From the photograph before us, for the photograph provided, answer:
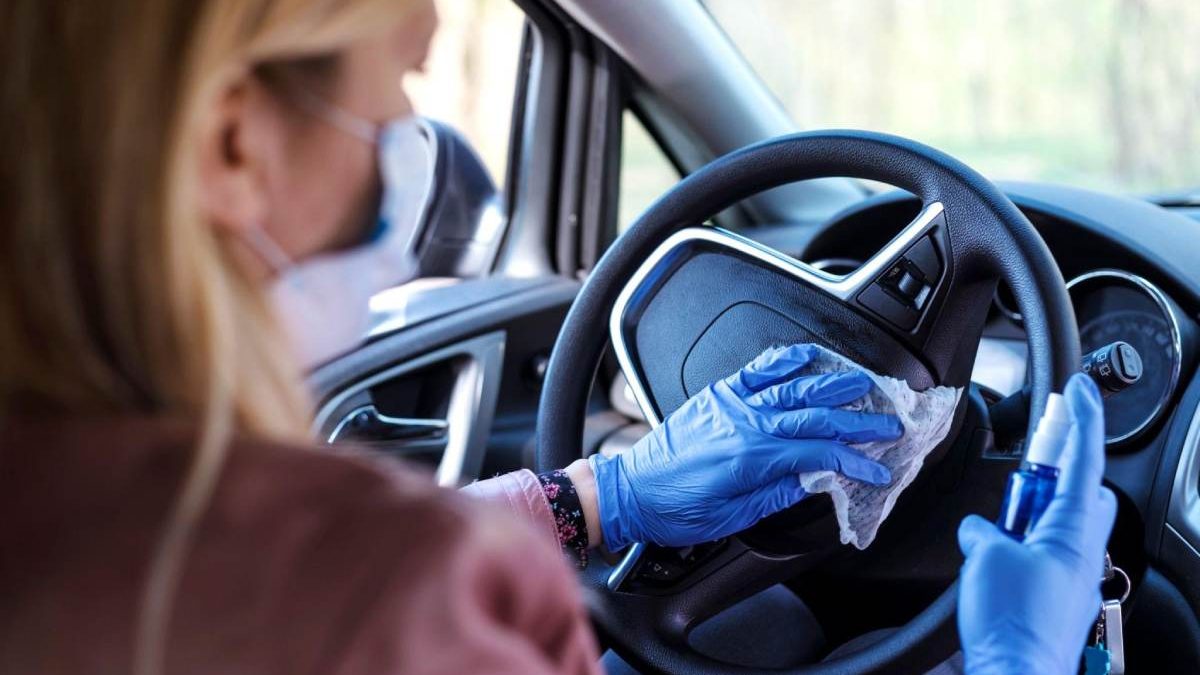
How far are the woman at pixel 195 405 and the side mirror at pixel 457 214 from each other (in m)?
1.56

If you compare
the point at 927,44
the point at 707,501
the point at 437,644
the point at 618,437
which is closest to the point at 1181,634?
the point at 707,501

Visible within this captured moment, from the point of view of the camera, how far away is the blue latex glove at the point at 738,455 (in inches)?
55.7

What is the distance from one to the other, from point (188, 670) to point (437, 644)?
125mm

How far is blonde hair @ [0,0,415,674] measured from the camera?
72 centimetres

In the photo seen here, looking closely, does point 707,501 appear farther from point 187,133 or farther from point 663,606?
point 187,133

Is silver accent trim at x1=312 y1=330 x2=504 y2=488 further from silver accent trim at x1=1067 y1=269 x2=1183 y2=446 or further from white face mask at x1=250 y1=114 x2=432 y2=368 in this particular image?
white face mask at x1=250 y1=114 x2=432 y2=368

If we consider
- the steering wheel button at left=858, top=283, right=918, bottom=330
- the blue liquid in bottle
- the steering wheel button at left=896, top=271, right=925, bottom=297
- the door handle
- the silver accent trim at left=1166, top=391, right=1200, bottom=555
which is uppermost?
the steering wheel button at left=896, top=271, right=925, bottom=297

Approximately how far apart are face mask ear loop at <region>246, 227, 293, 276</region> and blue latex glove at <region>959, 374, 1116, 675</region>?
61 cm

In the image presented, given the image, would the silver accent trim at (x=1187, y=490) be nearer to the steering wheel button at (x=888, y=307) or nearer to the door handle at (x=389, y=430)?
the steering wheel button at (x=888, y=307)

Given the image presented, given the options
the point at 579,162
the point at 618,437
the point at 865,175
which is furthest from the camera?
the point at 579,162

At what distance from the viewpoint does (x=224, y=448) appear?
719 mm

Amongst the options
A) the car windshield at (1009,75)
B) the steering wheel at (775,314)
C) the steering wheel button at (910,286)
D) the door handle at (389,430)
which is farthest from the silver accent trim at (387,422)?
the steering wheel button at (910,286)

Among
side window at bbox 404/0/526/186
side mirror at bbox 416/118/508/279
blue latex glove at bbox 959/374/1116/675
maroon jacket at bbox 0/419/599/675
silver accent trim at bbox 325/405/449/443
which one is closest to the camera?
maroon jacket at bbox 0/419/599/675

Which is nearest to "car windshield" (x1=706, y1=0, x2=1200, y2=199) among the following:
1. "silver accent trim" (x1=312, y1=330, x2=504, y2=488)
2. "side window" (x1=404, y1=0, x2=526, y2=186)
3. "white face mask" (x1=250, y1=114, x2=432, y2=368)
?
"side window" (x1=404, y1=0, x2=526, y2=186)
